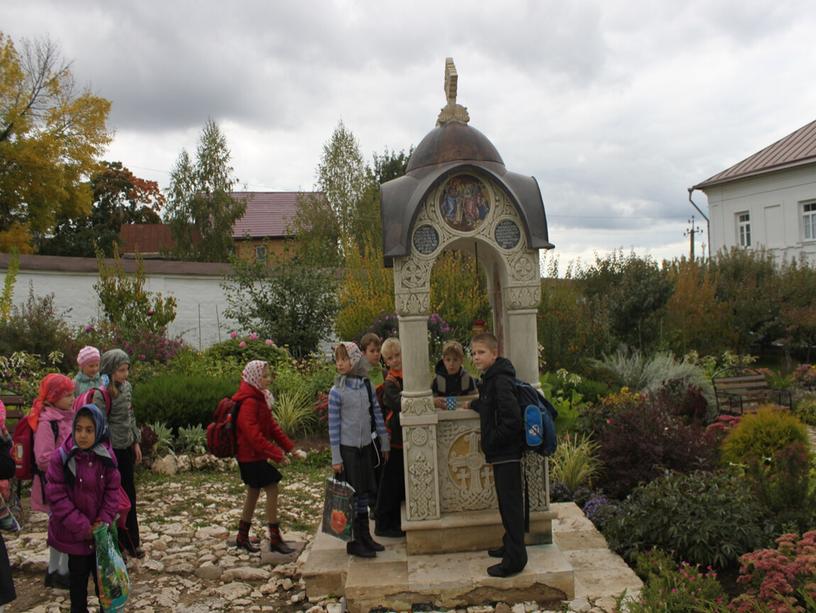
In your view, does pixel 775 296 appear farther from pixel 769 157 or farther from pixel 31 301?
pixel 31 301

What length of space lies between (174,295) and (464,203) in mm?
13074

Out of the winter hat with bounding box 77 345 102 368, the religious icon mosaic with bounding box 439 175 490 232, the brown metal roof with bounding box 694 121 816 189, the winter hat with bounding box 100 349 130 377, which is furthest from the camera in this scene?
the brown metal roof with bounding box 694 121 816 189

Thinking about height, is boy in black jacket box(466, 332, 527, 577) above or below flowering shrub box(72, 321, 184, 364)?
below

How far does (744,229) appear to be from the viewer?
26531 mm

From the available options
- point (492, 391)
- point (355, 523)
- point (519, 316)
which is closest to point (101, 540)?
point (355, 523)

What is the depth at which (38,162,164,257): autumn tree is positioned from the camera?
3328cm

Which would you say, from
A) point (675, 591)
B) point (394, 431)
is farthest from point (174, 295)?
point (675, 591)

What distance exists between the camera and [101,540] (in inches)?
157

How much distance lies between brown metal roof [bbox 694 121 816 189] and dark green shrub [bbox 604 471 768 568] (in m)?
21.5

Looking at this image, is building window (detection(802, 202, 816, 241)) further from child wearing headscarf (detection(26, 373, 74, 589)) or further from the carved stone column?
child wearing headscarf (detection(26, 373, 74, 589))

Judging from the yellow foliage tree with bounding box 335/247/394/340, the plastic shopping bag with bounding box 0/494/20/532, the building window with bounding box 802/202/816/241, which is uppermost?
the building window with bounding box 802/202/816/241

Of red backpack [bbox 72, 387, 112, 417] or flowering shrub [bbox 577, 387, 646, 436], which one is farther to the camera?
flowering shrub [bbox 577, 387, 646, 436]

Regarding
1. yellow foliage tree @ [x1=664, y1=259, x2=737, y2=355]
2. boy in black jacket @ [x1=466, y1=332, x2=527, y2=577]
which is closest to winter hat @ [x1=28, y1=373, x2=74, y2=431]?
boy in black jacket @ [x1=466, y1=332, x2=527, y2=577]

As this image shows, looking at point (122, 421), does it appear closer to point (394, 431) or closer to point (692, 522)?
point (394, 431)
